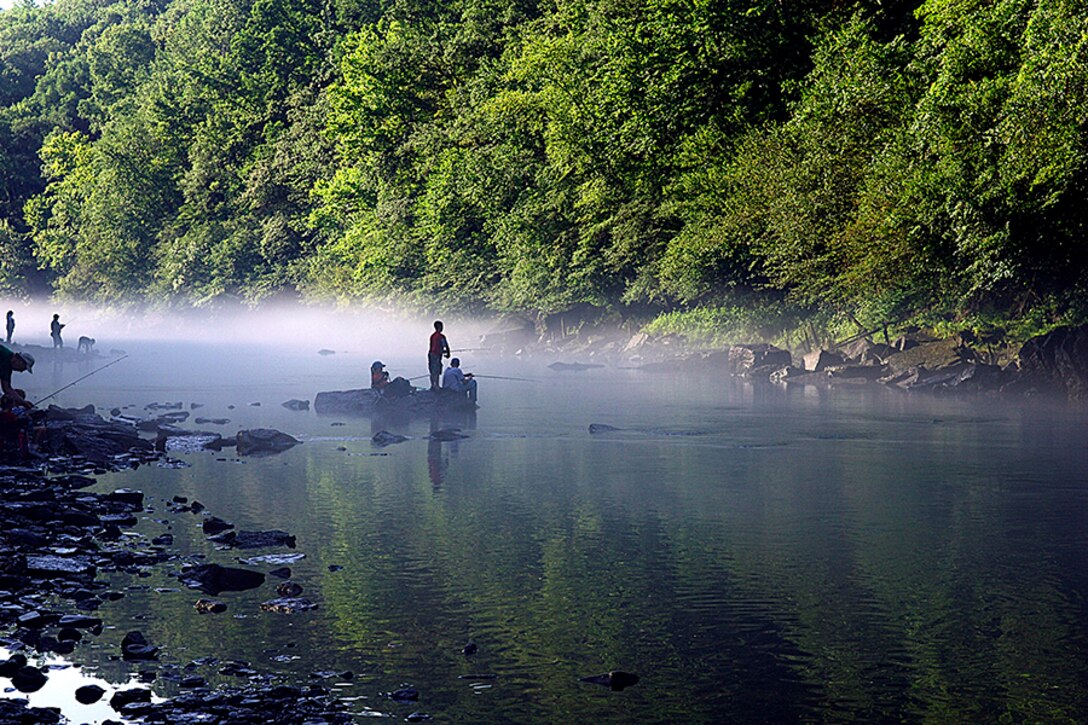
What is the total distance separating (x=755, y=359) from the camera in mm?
49375

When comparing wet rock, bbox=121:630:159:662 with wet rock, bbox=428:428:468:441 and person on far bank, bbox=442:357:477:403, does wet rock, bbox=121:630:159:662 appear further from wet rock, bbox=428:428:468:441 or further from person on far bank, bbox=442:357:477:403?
person on far bank, bbox=442:357:477:403

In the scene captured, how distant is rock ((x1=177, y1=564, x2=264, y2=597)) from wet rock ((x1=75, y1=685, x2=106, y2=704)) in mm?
3061

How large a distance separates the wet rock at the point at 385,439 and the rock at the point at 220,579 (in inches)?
519

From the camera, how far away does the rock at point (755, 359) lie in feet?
160

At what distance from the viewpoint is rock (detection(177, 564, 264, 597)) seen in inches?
517

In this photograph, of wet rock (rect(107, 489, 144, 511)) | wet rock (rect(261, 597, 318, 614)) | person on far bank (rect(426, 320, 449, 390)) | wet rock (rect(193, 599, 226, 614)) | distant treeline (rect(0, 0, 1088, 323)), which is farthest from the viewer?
person on far bank (rect(426, 320, 449, 390))

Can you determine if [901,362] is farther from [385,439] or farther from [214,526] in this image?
[214,526]

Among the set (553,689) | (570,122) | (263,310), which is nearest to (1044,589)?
(553,689)

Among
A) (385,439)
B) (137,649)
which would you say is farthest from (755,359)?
(137,649)

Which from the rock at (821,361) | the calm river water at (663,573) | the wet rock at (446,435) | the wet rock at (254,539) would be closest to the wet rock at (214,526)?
the calm river water at (663,573)

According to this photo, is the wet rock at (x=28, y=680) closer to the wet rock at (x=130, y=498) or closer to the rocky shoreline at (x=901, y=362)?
the wet rock at (x=130, y=498)

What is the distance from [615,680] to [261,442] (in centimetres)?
1571

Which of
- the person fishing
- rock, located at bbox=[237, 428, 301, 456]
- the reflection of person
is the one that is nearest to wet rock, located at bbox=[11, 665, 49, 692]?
the reflection of person

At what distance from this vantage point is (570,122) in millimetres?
55250
